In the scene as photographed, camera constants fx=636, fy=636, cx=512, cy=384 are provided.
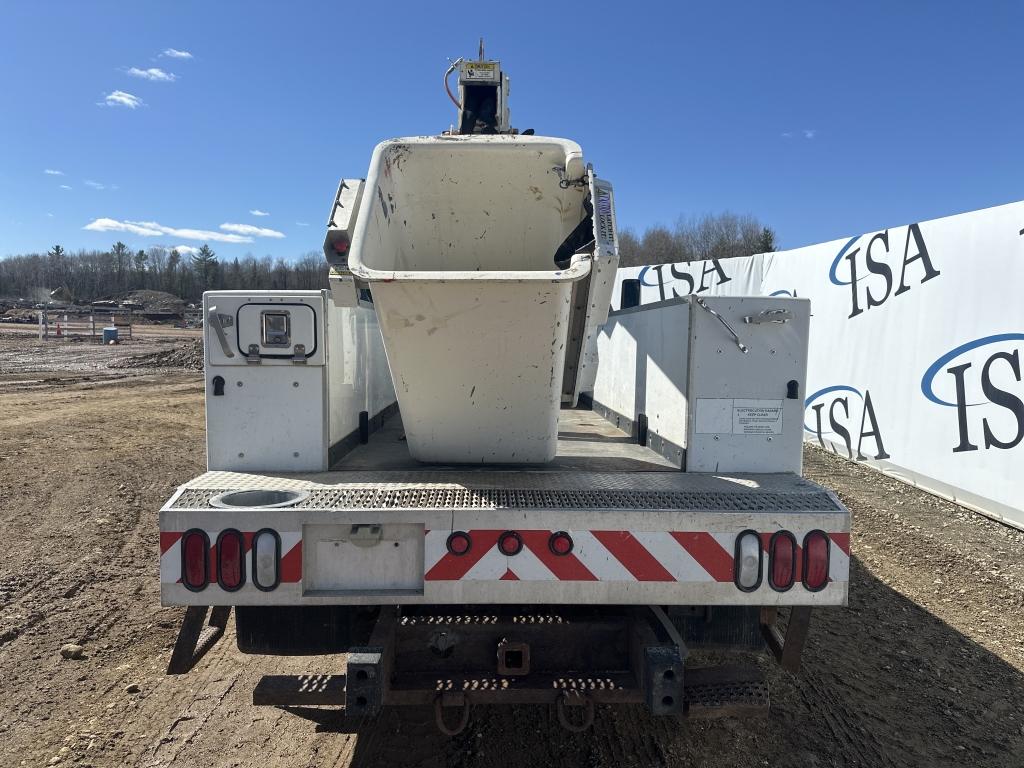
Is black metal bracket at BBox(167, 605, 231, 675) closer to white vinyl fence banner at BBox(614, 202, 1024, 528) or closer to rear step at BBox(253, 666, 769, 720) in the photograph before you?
rear step at BBox(253, 666, 769, 720)

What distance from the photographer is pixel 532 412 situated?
2.56 meters

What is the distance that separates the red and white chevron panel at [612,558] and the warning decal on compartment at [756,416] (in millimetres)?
545

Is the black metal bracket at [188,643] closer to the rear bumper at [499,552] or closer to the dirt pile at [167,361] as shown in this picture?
the rear bumper at [499,552]

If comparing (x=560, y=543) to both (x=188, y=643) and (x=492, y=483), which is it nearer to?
(x=492, y=483)

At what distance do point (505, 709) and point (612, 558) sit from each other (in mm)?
1360

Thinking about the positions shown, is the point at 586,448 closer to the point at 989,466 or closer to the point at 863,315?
the point at 989,466

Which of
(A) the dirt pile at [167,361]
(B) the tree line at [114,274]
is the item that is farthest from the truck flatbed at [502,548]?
(B) the tree line at [114,274]

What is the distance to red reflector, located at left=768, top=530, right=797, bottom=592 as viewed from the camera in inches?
84.7

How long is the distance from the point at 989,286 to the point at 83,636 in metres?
7.95

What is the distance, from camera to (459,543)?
6.99 ft

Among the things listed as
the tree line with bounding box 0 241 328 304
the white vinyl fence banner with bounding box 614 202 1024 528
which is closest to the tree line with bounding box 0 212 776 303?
the tree line with bounding box 0 241 328 304

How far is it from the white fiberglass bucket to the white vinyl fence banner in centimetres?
546

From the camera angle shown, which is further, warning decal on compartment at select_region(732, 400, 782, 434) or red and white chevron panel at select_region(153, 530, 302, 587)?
warning decal on compartment at select_region(732, 400, 782, 434)

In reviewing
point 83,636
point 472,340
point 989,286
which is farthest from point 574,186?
point 989,286
